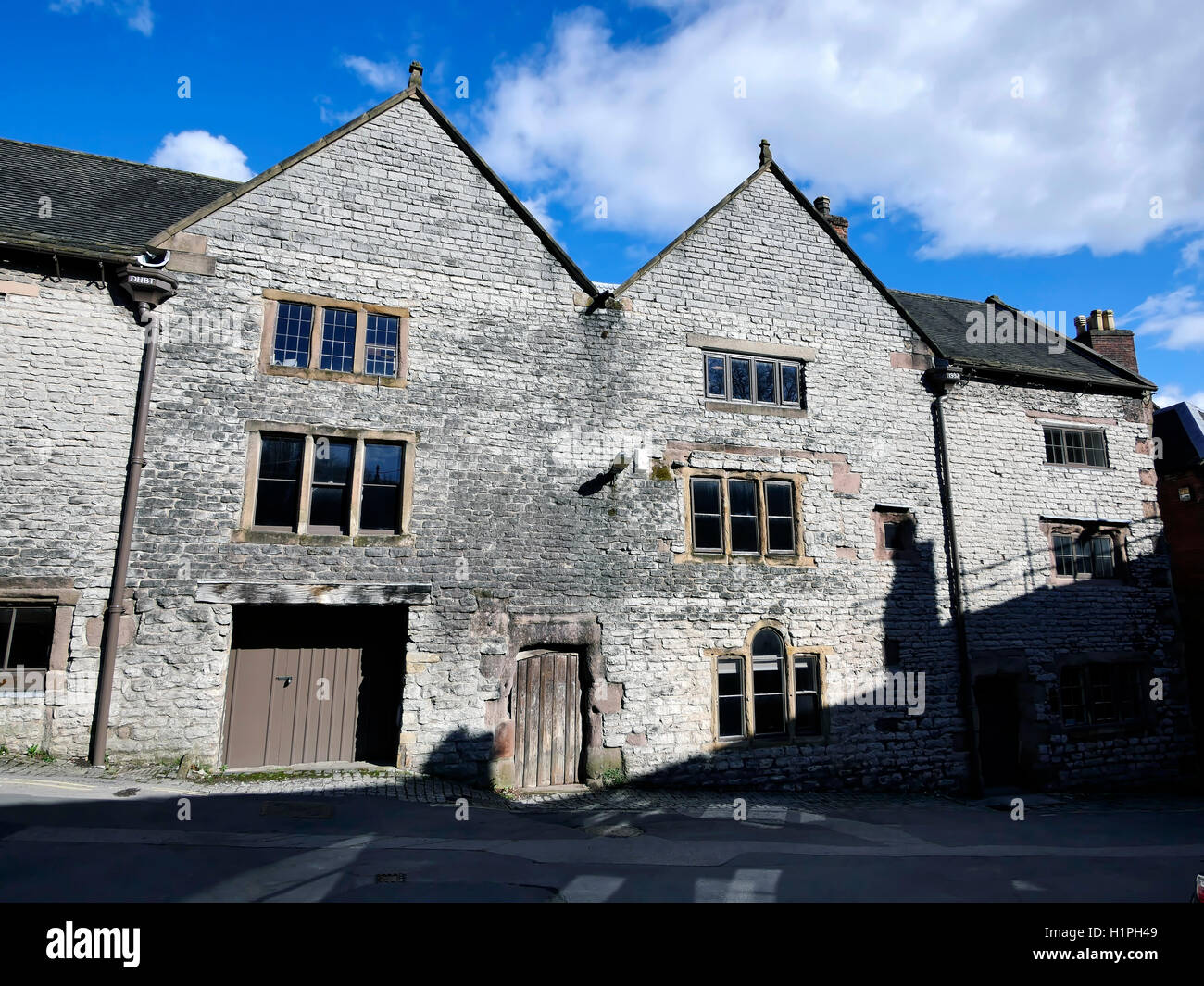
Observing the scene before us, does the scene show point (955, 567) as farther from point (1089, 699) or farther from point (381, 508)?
point (381, 508)

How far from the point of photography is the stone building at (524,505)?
9961 mm

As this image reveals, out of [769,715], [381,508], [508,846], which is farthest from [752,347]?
[508,846]

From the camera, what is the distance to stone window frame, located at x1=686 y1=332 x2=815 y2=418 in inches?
508

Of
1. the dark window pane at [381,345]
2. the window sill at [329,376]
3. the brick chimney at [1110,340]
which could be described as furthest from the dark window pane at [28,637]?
the brick chimney at [1110,340]

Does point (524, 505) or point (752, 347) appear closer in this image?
point (524, 505)

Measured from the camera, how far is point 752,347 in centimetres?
1319

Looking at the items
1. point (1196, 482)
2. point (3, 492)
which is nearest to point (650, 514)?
point (3, 492)

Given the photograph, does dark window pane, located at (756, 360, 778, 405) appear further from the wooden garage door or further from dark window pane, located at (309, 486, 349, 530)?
the wooden garage door

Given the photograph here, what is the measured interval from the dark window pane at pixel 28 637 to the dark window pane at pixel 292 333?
4863mm

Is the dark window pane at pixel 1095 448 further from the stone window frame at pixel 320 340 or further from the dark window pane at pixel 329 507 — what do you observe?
the dark window pane at pixel 329 507

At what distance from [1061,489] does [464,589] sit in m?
12.9

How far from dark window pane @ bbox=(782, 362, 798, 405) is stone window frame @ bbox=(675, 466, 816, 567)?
157 cm

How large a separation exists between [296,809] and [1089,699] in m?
15.0

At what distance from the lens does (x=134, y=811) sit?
743cm
